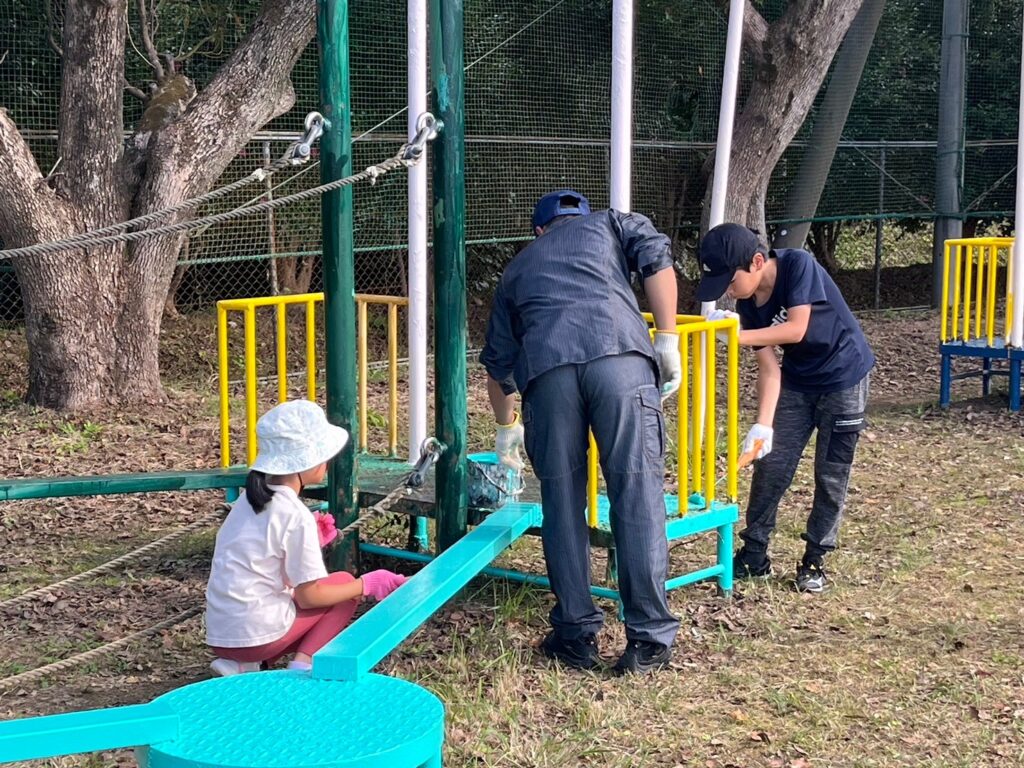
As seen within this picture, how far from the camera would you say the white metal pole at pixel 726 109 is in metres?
5.12

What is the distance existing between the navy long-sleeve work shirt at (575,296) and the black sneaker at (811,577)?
138 centimetres

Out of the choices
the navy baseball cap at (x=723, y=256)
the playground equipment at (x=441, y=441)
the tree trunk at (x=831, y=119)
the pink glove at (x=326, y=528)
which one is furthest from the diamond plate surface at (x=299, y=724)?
the tree trunk at (x=831, y=119)

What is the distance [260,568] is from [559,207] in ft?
5.13

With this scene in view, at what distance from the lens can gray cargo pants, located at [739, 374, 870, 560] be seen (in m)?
5.14

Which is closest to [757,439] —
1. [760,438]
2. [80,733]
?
[760,438]

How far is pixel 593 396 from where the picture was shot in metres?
4.27

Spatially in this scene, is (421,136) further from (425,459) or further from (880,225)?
(880,225)

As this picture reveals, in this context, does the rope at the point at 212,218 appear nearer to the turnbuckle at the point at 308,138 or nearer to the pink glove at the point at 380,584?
the turnbuckle at the point at 308,138

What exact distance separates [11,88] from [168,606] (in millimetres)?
6745

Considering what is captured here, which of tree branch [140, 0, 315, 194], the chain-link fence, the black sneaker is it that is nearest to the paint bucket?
the black sneaker

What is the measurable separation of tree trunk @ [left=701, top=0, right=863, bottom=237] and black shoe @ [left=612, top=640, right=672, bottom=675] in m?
8.07

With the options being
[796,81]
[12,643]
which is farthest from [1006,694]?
[796,81]

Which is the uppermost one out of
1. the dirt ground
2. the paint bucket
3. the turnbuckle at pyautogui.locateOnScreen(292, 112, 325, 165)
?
the turnbuckle at pyautogui.locateOnScreen(292, 112, 325, 165)

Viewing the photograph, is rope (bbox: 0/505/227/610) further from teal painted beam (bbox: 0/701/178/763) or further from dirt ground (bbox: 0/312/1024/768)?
teal painted beam (bbox: 0/701/178/763)
